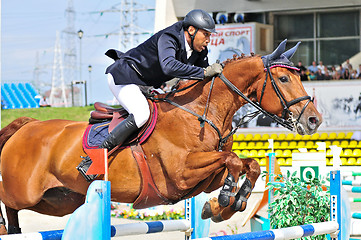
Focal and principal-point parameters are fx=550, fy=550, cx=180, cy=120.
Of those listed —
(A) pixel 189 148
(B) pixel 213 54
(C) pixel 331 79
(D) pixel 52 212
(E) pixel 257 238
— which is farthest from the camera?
(B) pixel 213 54

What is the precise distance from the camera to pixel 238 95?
357 cm

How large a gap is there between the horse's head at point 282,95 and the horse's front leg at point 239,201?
0.34m

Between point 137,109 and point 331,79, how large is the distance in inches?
438

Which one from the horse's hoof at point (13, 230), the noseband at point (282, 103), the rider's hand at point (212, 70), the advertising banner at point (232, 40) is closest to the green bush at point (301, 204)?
the noseband at point (282, 103)

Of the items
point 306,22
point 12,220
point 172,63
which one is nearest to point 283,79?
point 172,63

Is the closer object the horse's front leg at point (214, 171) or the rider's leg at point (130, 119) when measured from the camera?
the horse's front leg at point (214, 171)

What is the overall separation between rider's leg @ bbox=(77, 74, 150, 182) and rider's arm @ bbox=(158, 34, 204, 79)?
11.4 inches

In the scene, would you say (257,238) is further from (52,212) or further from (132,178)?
(52,212)

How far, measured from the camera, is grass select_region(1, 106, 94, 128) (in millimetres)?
20905

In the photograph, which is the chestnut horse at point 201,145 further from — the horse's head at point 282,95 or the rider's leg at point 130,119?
the rider's leg at point 130,119

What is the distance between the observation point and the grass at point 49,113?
20.9 meters

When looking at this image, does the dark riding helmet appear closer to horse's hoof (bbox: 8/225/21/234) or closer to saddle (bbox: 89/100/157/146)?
saddle (bbox: 89/100/157/146)

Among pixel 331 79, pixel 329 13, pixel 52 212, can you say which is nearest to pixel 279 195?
pixel 52 212

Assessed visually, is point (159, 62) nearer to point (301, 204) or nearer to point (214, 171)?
point (214, 171)
